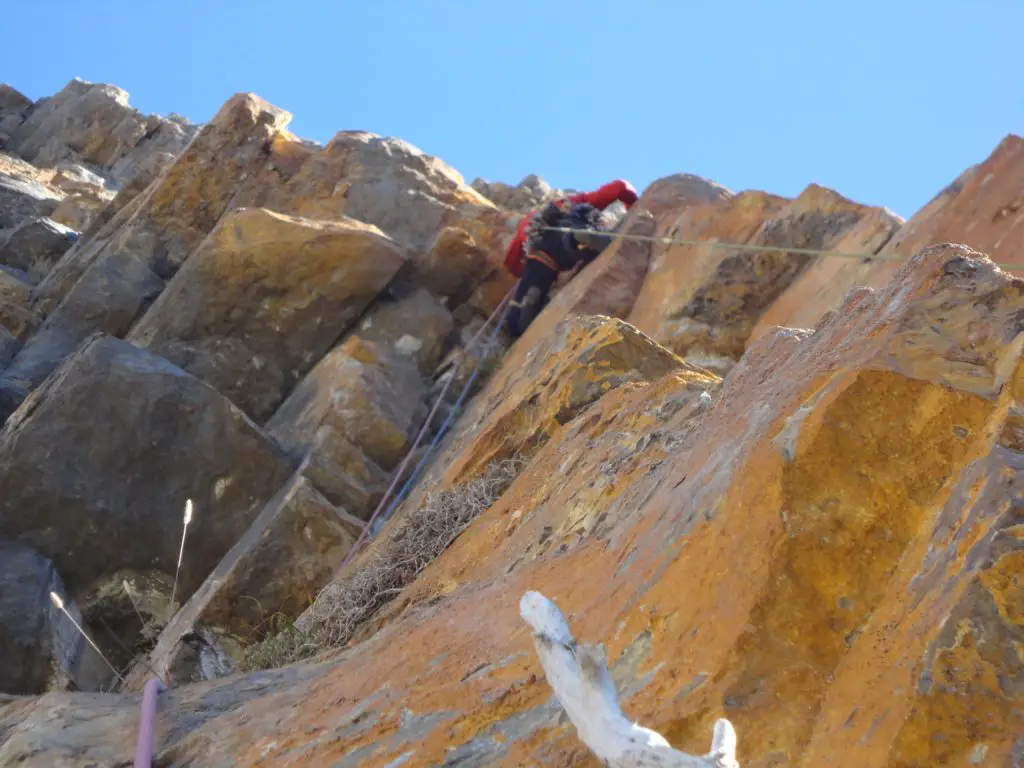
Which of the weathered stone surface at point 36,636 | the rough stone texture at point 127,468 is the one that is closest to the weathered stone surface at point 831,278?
the rough stone texture at point 127,468

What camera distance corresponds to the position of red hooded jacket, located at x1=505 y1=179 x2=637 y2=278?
10.4 meters

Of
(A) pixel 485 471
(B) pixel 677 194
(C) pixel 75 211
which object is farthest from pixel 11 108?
(A) pixel 485 471

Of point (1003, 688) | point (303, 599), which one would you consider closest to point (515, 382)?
point (303, 599)

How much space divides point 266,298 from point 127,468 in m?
2.61

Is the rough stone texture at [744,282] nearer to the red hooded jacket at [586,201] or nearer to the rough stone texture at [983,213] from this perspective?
the rough stone texture at [983,213]

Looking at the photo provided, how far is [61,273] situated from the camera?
37.1 feet

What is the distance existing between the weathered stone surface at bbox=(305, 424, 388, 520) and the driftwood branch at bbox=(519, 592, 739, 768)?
227 inches

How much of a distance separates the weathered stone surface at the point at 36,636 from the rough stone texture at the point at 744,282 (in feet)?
15.0

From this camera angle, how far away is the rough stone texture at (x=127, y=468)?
7027 millimetres

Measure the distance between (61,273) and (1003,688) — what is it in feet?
36.8

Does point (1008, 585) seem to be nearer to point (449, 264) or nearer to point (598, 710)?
point (598, 710)

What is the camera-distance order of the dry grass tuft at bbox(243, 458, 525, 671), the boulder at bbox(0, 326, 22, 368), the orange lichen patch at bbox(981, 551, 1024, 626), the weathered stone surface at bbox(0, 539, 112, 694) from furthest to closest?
the boulder at bbox(0, 326, 22, 368), the weathered stone surface at bbox(0, 539, 112, 694), the dry grass tuft at bbox(243, 458, 525, 671), the orange lichen patch at bbox(981, 551, 1024, 626)

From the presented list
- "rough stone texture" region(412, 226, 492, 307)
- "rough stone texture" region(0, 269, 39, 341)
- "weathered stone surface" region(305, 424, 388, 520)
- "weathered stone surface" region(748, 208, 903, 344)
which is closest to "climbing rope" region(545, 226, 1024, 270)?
"weathered stone surface" region(748, 208, 903, 344)

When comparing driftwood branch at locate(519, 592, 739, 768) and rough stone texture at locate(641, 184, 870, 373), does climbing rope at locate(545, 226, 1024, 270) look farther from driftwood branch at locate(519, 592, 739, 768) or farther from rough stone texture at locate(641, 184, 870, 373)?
driftwood branch at locate(519, 592, 739, 768)
